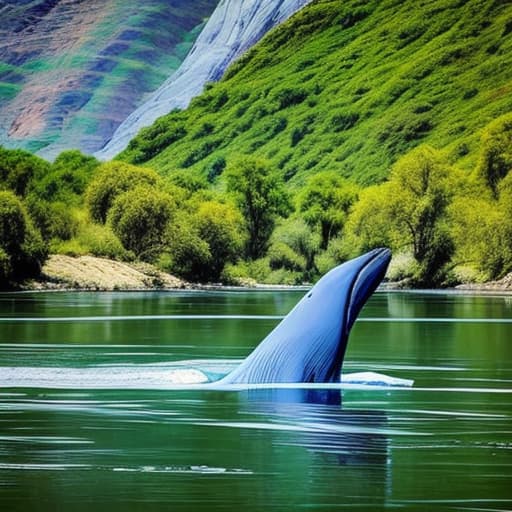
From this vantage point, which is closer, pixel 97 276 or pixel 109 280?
pixel 97 276

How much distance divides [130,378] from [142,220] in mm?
97348

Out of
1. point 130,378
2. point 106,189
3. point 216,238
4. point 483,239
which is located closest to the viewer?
point 130,378

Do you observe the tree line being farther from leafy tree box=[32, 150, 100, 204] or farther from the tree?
leafy tree box=[32, 150, 100, 204]

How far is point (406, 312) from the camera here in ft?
207

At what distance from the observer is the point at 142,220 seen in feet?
401

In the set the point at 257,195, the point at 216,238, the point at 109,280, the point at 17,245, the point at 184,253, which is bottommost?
the point at 109,280

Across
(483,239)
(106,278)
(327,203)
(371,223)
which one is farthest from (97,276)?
(327,203)

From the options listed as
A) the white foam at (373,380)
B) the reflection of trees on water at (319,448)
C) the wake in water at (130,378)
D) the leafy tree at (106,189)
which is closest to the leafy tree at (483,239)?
the leafy tree at (106,189)

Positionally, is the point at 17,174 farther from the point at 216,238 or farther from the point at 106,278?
the point at 106,278

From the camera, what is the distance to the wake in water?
23891 millimetres

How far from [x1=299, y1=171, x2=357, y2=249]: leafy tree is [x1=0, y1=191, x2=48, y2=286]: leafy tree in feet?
154

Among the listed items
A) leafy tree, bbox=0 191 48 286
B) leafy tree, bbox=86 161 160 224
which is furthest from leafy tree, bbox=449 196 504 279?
leafy tree, bbox=0 191 48 286

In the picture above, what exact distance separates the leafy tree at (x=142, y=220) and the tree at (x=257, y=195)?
16.6 metres

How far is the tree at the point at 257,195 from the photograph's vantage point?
140375 mm
